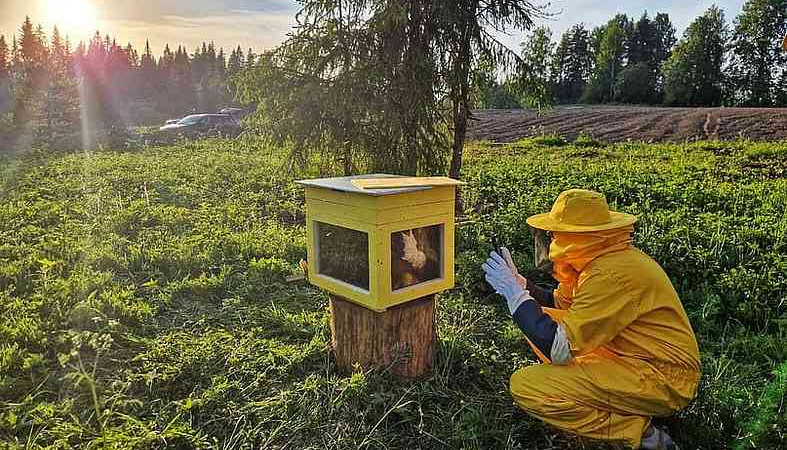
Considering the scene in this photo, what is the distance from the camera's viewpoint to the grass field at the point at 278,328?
2.68 m

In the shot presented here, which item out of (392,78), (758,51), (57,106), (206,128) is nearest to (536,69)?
(392,78)

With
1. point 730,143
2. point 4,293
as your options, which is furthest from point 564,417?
point 730,143

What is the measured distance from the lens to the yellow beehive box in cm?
271

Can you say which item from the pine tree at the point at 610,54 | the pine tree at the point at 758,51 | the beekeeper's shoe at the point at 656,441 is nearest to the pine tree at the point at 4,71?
the pine tree at the point at 610,54

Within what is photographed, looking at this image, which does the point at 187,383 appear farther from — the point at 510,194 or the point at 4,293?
the point at 510,194

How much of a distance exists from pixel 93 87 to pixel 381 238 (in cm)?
3793

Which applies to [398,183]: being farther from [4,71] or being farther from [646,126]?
[4,71]

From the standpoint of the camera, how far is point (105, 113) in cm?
3209

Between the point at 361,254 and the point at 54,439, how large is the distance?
1649 mm

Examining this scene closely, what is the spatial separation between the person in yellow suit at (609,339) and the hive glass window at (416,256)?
0.57 m

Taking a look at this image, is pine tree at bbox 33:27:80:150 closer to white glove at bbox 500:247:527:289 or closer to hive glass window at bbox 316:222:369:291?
hive glass window at bbox 316:222:369:291

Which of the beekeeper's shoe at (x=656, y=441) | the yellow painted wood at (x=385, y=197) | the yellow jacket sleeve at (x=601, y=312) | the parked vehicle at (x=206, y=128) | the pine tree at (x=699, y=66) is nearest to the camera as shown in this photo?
the yellow jacket sleeve at (x=601, y=312)

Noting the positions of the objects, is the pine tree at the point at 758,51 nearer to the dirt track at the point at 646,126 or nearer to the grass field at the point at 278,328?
the dirt track at the point at 646,126

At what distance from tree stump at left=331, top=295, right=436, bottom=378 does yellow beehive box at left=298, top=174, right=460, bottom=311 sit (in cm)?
11
